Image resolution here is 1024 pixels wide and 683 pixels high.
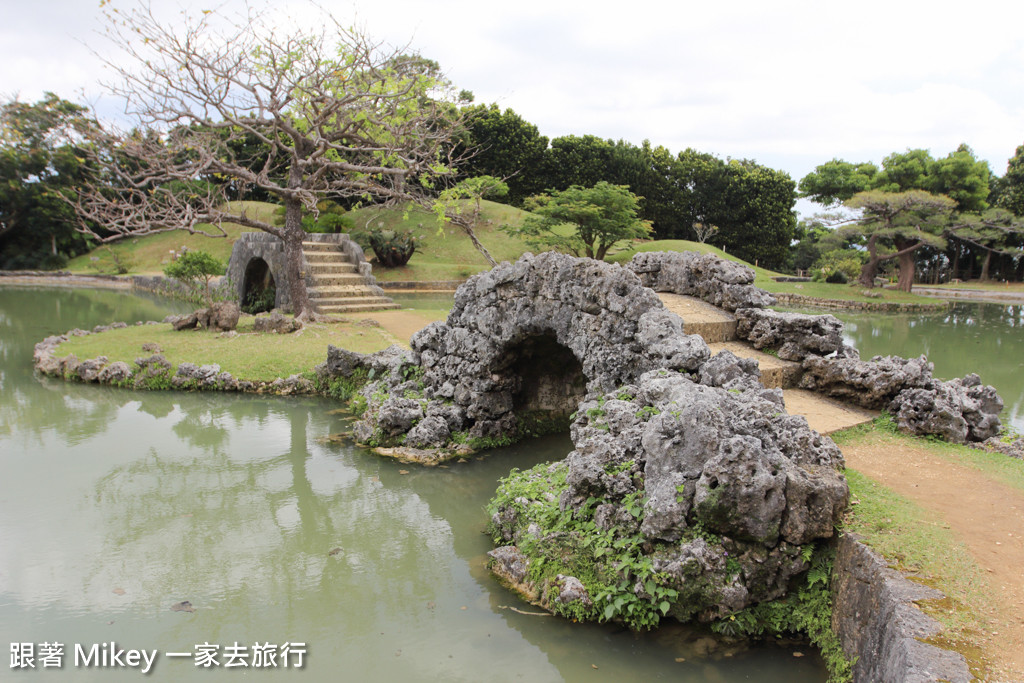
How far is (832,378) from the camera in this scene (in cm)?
613

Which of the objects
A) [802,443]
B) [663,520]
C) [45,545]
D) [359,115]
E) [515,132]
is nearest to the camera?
[663,520]

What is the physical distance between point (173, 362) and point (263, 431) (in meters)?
3.45

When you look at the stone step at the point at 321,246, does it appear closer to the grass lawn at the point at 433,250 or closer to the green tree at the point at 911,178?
the grass lawn at the point at 433,250

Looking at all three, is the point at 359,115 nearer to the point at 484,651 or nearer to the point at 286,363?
the point at 286,363

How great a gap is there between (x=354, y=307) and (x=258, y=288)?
319cm

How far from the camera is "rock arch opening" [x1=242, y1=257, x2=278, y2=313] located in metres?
16.5

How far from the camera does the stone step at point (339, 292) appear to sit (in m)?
15.8

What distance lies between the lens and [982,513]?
3.88 meters

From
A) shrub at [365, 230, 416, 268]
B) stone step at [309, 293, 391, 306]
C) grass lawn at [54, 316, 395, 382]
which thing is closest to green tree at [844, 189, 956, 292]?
shrub at [365, 230, 416, 268]

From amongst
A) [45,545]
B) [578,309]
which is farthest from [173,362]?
[578,309]

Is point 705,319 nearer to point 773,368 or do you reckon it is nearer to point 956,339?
point 773,368

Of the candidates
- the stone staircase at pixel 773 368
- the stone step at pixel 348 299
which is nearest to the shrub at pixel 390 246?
the stone step at pixel 348 299

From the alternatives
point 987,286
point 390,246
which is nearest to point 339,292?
point 390,246

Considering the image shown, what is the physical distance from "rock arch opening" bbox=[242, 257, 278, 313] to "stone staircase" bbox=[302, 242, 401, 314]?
118 centimetres
